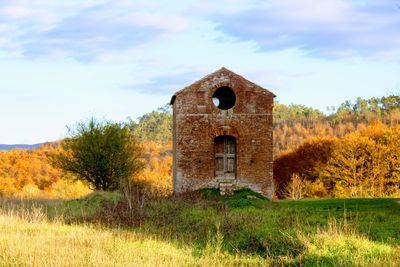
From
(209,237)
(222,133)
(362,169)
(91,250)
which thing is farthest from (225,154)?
(362,169)

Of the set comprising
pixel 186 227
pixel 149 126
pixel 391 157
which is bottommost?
pixel 186 227

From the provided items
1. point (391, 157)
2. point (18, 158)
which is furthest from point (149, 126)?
point (391, 157)

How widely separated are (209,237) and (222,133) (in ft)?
44.2

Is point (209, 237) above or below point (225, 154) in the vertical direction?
below

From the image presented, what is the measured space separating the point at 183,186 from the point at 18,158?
57721 mm

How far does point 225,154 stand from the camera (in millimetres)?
27359

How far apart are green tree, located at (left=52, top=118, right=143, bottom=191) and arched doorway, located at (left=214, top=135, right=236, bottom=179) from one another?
29.1ft

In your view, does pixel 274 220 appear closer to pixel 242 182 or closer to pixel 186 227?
pixel 186 227

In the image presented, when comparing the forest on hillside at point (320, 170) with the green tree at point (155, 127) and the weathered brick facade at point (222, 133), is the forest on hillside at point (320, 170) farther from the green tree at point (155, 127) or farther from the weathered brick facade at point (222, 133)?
the green tree at point (155, 127)

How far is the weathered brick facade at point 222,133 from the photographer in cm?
2664

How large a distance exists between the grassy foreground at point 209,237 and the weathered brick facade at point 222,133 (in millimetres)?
4930

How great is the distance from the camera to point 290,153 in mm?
50906

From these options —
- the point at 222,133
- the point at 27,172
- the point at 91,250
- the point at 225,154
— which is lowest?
the point at 91,250

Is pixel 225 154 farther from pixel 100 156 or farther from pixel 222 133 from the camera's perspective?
pixel 100 156
